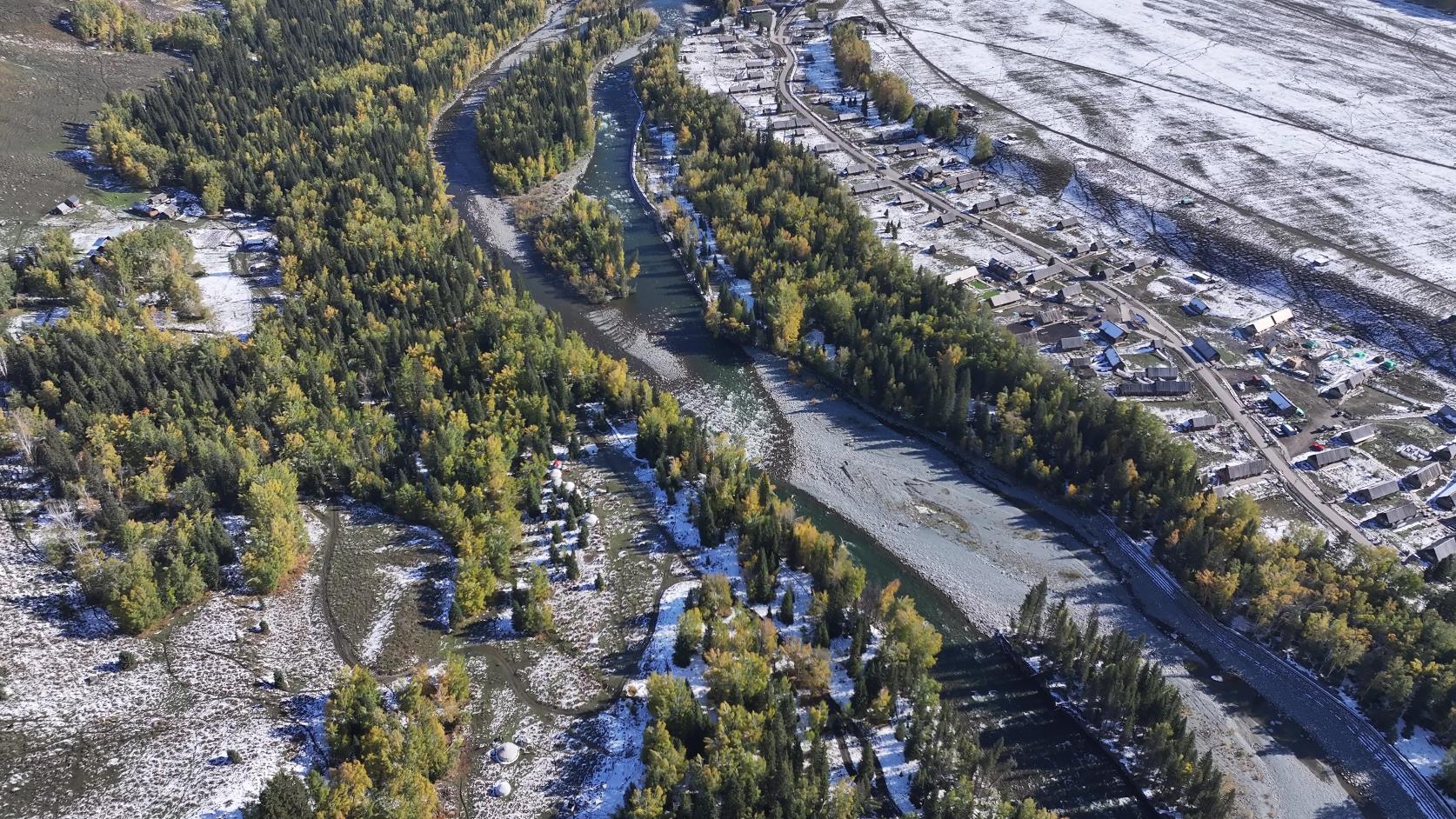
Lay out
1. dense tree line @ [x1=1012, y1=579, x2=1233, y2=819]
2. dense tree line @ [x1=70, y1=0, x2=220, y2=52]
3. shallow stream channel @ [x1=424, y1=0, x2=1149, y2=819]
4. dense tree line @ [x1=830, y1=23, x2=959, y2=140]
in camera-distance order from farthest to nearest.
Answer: dense tree line @ [x1=70, y1=0, x2=220, y2=52] < dense tree line @ [x1=830, y1=23, x2=959, y2=140] < shallow stream channel @ [x1=424, y1=0, x2=1149, y2=819] < dense tree line @ [x1=1012, y1=579, x2=1233, y2=819]

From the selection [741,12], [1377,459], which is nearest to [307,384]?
[1377,459]

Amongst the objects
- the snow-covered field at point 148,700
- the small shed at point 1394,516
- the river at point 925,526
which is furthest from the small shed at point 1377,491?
the snow-covered field at point 148,700

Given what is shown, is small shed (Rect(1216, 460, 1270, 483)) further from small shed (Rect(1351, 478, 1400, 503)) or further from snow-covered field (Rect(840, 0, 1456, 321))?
snow-covered field (Rect(840, 0, 1456, 321))

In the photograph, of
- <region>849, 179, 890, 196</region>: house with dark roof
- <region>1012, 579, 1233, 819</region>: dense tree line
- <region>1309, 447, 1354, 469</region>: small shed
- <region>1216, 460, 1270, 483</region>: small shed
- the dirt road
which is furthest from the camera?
<region>849, 179, 890, 196</region>: house with dark roof

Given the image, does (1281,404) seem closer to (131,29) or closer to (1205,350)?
(1205,350)

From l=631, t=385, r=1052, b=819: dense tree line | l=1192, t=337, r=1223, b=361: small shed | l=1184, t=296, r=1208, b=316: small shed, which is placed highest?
l=1184, t=296, r=1208, b=316: small shed

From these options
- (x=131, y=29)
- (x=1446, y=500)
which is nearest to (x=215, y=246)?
(x=131, y=29)

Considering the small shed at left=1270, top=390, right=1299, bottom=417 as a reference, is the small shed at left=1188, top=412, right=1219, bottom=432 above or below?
below

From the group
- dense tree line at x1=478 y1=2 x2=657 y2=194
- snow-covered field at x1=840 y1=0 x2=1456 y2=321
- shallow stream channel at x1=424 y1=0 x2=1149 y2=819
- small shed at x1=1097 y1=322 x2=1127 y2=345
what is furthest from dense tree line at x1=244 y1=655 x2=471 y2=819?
snow-covered field at x1=840 y1=0 x2=1456 y2=321
